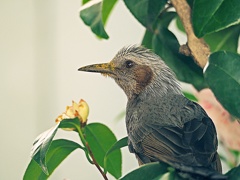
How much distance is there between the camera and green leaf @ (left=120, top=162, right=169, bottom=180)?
116cm

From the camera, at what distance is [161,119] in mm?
1473

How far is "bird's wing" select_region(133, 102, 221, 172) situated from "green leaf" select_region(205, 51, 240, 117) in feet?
0.58

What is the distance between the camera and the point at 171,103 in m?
1.56

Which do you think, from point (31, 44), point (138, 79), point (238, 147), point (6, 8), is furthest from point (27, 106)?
point (238, 147)

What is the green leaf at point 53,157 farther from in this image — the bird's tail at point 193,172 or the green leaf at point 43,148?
the bird's tail at point 193,172

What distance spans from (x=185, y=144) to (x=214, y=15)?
0.97 feet

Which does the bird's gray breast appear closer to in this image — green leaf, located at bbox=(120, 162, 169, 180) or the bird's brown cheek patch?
the bird's brown cheek patch

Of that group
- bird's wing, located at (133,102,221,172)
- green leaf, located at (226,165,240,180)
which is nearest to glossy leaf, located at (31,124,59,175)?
bird's wing, located at (133,102,221,172)

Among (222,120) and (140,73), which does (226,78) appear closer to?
(222,120)

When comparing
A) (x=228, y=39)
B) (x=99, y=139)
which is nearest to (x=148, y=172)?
(x=99, y=139)

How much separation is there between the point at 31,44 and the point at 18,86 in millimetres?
278

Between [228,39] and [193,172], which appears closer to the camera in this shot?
[193,172]

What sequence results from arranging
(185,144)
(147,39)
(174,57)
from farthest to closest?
(147,39)
(174,57)
(185,144)

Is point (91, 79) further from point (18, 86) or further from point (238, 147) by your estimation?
point (238, 147)
